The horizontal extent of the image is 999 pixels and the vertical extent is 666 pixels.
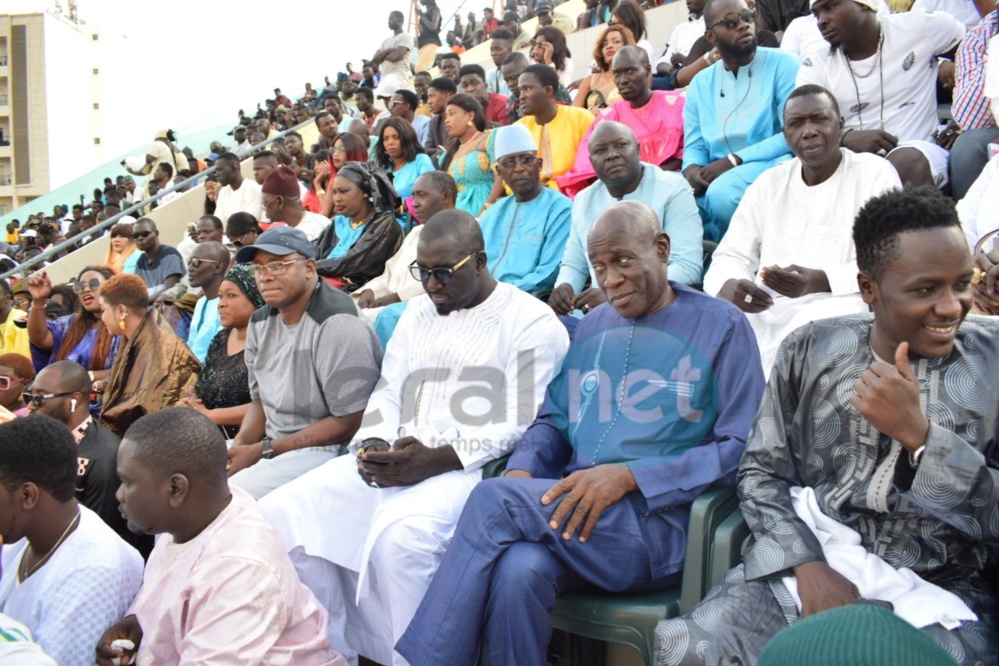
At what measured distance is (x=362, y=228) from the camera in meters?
6.15

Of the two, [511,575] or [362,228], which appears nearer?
[511,575]

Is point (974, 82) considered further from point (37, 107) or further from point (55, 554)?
point (37, 107)

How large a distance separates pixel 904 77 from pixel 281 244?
3.54 metres

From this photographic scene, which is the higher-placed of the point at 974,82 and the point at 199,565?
the point at 974,82

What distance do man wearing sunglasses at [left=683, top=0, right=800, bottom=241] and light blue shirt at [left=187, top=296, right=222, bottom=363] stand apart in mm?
3338

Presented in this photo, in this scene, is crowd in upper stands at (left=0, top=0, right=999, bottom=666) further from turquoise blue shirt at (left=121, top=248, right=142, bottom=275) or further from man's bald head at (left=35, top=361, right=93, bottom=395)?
turquoise blue shirt at (left=121, top=248, right=142, bottom=275)

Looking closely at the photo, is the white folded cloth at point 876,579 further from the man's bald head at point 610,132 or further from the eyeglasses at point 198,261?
the eyeglasses at point 198,261

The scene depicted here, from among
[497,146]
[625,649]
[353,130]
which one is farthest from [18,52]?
[625,649]

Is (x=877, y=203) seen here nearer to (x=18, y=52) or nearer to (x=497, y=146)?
(x=497, y=146)

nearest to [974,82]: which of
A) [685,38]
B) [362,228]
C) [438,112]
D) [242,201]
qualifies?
[362,228]

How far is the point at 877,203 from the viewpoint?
7.62 ft

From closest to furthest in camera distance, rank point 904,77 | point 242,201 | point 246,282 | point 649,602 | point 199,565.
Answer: point 199,565 → point 649,602 → point 246,282 → point 904,77 → point 242,201

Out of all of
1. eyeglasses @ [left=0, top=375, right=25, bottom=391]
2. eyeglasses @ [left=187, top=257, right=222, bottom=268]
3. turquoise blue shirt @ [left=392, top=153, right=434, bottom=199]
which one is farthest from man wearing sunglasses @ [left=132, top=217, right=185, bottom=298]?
eyeglasses @ [left=0, top=375, right=25, bottom=391]

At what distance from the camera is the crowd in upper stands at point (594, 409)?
85.5 inches
